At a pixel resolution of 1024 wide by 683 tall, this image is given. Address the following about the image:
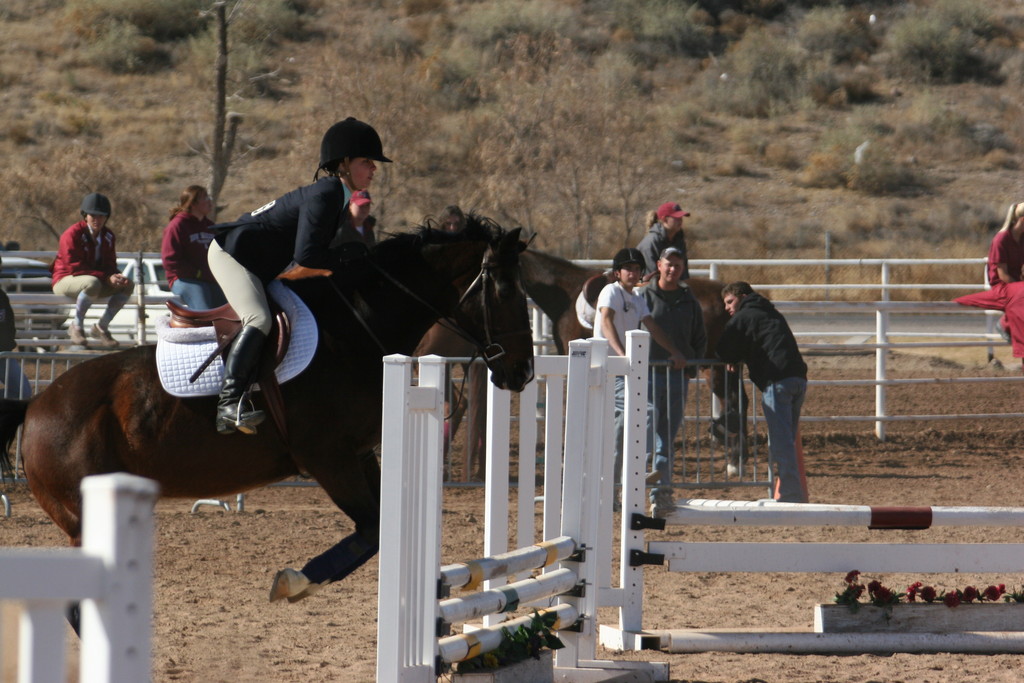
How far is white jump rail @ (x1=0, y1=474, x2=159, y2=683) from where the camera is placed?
64.7 inches

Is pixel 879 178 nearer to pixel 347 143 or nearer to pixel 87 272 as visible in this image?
pixel 87 272

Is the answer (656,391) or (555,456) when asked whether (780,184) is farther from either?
(555,456)

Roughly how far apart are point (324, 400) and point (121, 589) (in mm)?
3297

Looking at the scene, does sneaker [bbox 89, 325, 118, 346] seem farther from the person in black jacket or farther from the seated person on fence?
the person in black jacket

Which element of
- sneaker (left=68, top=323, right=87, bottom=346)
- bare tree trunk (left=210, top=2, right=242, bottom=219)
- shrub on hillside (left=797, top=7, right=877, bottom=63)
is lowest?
sneaker (left=68, top=323, right=87, bottom=346)

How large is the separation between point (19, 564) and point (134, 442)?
11.7ft

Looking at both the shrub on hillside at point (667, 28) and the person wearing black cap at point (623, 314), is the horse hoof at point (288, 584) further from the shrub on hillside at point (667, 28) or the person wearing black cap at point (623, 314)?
the shrub on hillside at point (667, 28)

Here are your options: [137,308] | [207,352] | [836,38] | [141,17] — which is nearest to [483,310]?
[207,352]

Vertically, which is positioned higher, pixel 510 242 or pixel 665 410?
pixel 510 242

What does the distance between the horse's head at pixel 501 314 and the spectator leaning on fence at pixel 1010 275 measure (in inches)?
281

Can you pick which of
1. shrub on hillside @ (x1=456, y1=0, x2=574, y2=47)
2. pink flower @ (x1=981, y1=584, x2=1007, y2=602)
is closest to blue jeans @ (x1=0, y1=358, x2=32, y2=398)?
pink flower @ (x1=981, y1=584, x2=1007, y2=602)

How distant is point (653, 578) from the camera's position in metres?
7.36

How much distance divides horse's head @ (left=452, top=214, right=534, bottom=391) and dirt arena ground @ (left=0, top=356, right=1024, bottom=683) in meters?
1.39

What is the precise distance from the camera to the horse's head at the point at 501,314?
4938 millimetres
